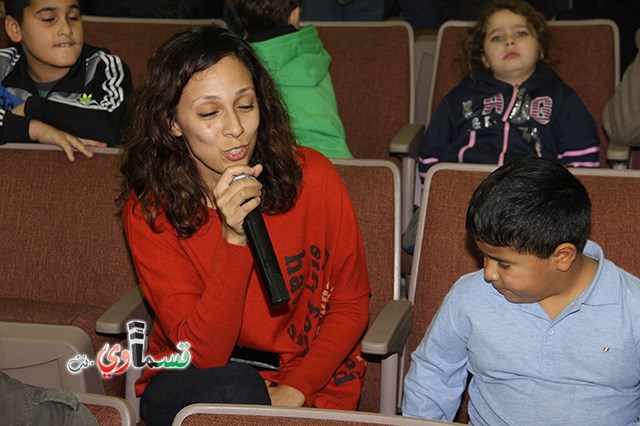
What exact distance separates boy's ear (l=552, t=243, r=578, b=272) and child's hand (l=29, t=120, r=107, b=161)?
3.66 feet

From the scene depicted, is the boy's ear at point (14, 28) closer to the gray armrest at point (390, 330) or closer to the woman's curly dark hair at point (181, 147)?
the woman's curly dark hair at point (181, 147)

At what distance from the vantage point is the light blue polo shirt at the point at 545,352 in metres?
1.60

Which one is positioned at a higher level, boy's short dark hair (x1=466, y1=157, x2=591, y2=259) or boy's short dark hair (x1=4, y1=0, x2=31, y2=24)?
boy's short dark hair (x1=4, y1=0, x2=31, y2=24)

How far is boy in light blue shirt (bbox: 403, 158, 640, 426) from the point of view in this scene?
1571 millimetres

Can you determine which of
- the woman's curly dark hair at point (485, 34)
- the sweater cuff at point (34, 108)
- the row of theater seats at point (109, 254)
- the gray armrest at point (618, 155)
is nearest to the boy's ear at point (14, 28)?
the sweater cuff at point (34, 108)

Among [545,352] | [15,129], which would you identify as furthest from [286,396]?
[15,129]

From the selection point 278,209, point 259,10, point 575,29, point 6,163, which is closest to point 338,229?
point 278,209

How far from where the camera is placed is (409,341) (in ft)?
6.55

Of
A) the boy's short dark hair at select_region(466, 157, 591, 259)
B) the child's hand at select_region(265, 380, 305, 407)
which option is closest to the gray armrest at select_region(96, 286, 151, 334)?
the child's hand at select_region(265, 380, 305, 407)

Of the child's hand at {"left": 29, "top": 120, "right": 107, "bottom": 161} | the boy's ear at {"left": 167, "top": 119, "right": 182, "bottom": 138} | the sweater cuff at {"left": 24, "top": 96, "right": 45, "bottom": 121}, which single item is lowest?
the child's hand at {"left": 29, "top": 120, "right": 107, "bottom": 161}

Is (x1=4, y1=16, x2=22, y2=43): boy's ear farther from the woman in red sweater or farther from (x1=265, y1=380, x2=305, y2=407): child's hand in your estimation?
(x1=265, y1=380, x2=305, y2=407): child's hand

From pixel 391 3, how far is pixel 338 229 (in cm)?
202

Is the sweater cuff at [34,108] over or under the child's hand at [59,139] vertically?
over

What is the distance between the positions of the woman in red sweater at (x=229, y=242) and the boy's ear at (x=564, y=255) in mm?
457
